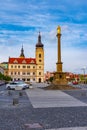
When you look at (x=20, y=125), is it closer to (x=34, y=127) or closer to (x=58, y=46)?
(x=34, y=127)

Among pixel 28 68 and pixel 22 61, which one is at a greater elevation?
pixel 22 61

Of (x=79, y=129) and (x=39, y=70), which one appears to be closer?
(x=79, y=129)

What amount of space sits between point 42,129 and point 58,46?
49.4 meters

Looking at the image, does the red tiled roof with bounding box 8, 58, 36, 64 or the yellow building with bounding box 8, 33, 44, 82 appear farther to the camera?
the red tiled roof with bounding box 8, 58, 36, 64

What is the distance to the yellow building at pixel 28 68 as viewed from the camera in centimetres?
17638

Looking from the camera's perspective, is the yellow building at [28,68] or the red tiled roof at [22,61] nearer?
the yellow building at [28,68]

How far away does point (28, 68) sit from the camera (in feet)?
594

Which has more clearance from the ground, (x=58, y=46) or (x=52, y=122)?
(x=58, y=46)

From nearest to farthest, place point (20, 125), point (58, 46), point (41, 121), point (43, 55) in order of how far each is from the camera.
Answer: point (20, 125)
point (41, 121)
point (58, 46)
point (43, 55)

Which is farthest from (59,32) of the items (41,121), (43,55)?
(43,55)

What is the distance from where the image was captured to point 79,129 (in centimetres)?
1034

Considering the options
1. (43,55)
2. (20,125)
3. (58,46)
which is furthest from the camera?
(43,55)

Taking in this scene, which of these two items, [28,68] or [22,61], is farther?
[22,61]

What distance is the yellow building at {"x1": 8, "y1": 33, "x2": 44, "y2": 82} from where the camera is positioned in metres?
176
